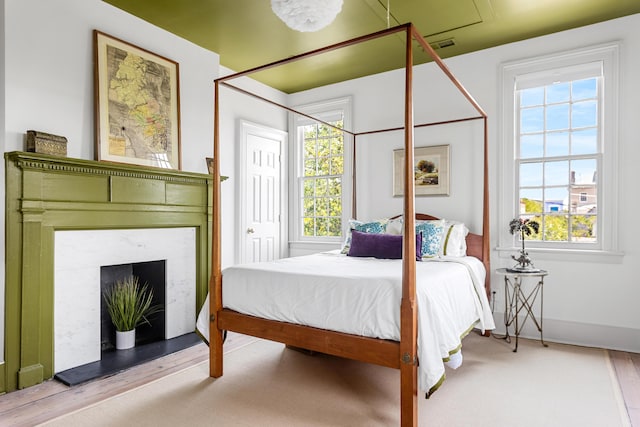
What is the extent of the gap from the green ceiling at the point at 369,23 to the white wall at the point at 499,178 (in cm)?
16

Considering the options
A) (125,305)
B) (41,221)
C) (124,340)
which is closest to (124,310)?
(125,305)

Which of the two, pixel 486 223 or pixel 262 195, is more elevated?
pixel 262 195

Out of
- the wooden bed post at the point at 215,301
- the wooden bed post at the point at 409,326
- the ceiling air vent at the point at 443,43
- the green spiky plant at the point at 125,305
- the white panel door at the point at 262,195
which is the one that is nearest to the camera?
the wooden bed post at the point at 409,326

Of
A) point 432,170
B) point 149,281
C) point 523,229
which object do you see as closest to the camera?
point 523,229

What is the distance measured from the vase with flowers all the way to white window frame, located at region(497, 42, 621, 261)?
21 centimetres

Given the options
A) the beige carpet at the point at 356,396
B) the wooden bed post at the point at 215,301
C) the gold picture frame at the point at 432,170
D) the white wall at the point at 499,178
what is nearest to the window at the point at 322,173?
the white wall at the point at 499,178

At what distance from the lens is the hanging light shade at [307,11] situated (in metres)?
2.29

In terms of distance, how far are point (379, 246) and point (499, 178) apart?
58.1 inches

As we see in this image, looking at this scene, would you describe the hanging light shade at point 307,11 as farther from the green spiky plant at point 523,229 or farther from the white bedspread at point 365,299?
the green spiky plant at point 523,229

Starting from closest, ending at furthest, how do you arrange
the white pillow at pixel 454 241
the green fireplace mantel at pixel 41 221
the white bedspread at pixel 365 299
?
1. the white bedspread at pixel 365 299
2. the green fireplace mantel at pixel 41 221
3. the white pillow at pixel 454 241

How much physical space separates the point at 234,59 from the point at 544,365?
3.97 m

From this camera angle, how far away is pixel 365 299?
7.29 ft

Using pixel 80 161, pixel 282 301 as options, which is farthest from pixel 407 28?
pixel 80 161

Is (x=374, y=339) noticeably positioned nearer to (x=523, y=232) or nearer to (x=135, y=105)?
(x=523, y=232)
